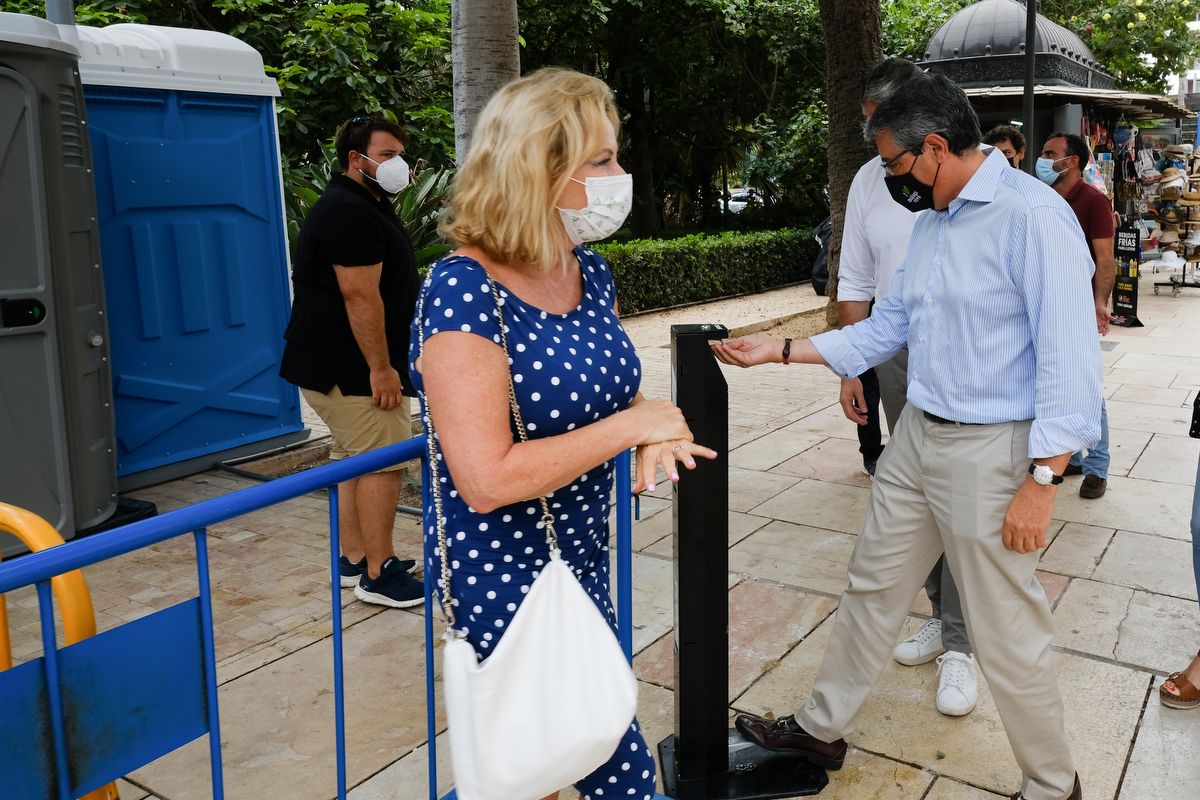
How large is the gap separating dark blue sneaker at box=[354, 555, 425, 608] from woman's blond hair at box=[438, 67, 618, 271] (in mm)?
2644

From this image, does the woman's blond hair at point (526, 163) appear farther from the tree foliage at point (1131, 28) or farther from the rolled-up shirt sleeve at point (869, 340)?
the tree foliage at point (1131, 28)

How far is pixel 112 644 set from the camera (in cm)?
172

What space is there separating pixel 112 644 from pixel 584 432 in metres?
0.88

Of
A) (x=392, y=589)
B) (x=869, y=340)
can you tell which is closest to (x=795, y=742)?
(x=869, y=340)

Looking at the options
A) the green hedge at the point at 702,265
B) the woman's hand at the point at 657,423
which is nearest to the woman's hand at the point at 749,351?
the woman's hand at the point at 657,423

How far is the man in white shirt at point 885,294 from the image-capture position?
11.2ft

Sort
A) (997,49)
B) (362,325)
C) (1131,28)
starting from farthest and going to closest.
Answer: (1131,28), (997,49), (362,325)

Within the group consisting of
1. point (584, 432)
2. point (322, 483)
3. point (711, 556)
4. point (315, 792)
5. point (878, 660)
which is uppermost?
point (584, 432)

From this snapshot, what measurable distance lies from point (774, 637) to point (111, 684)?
271cm

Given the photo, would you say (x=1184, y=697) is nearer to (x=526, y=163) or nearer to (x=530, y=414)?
(x=530, y=414)

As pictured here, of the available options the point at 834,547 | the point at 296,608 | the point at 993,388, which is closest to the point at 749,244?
the point at 834,547

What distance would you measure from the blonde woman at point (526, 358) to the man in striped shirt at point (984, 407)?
1045mm

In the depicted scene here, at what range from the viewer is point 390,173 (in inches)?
166

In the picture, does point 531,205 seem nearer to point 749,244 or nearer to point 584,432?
point 584,432
